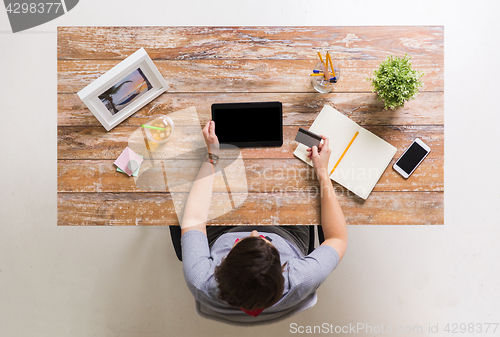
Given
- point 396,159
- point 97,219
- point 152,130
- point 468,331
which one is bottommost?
point 468,331

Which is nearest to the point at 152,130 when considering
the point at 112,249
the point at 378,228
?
the point at 112,249

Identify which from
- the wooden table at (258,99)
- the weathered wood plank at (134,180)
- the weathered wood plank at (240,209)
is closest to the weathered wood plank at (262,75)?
the wooden table at (258,99)

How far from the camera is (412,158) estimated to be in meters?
1.19

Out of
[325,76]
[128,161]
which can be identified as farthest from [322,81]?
[128,161]

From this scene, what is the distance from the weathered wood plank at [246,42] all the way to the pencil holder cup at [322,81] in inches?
2.4

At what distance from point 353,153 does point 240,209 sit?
0.52 metres

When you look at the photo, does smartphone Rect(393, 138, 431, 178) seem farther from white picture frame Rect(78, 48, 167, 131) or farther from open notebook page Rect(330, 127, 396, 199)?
white picture frame Rect(78, 48, 167, 131)

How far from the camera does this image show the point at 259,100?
47.5 inches

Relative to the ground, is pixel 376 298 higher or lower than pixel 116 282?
lower

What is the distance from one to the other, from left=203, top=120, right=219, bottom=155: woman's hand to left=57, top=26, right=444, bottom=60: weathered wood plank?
0.28 meters

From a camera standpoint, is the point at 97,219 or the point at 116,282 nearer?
the point at 97,219

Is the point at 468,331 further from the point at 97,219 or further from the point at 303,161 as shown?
the point at 97,219

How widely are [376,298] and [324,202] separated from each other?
45.6 inches

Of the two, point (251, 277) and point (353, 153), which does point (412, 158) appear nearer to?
point (353, 153)
